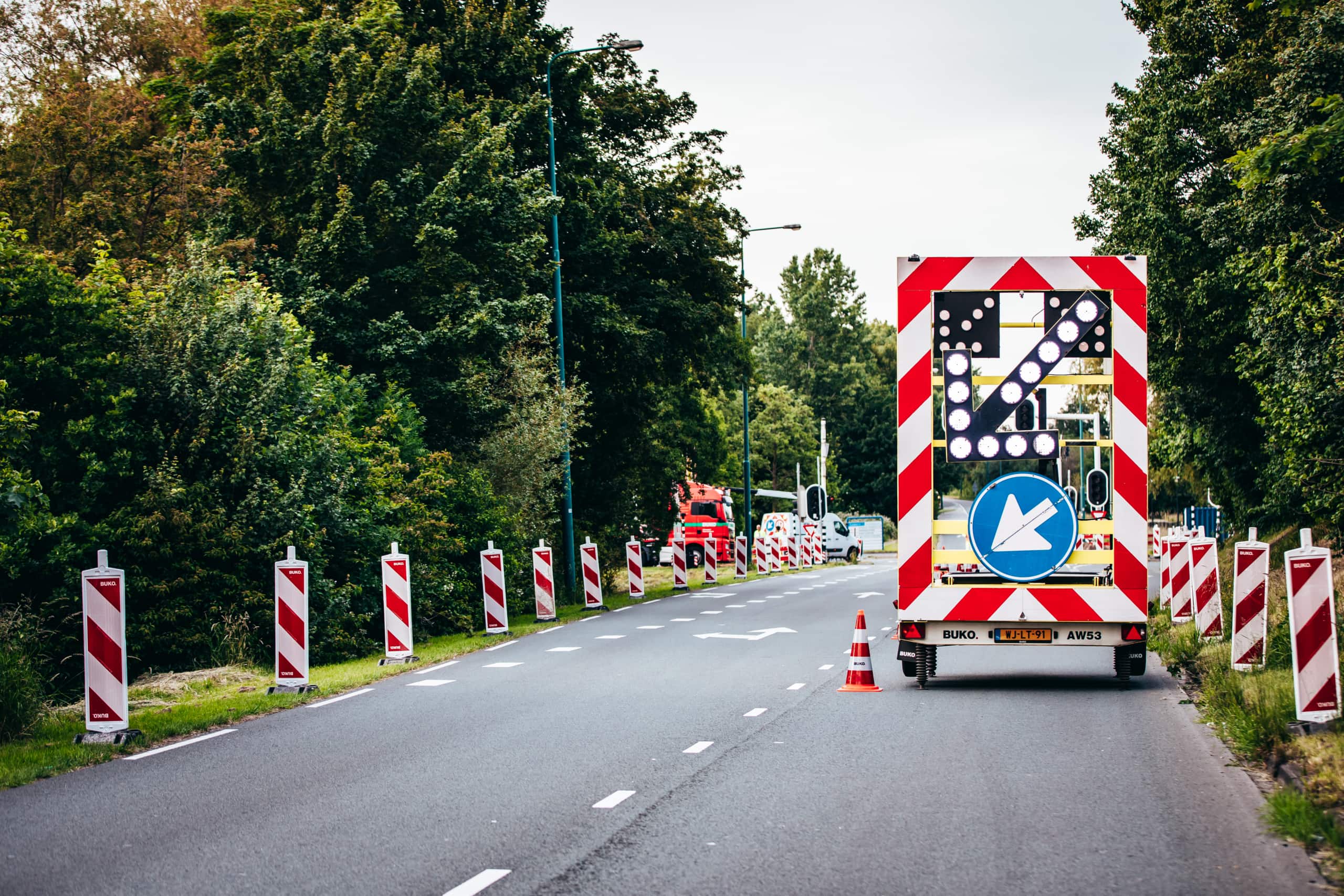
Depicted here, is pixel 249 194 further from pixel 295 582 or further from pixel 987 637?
pixel 987 637

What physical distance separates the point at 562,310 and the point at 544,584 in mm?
8267

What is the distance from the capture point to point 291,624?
1393 centimetres

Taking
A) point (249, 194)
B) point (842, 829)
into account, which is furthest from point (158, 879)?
point (249, 194)

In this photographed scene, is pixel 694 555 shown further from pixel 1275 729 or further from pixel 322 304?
pixel 1275 729

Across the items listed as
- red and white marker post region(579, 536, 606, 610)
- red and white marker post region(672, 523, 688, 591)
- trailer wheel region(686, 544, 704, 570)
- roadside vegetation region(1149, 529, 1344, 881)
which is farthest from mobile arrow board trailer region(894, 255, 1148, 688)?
trailer wheel region(686, 544, 704, 570)

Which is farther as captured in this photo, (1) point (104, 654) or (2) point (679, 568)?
(2) point (679, 568)

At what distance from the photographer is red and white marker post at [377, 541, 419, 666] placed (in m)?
16.8

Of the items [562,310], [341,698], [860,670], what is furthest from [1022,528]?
[562,310]

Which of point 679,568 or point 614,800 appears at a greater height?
point 614,800

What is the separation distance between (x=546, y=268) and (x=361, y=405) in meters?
7.90

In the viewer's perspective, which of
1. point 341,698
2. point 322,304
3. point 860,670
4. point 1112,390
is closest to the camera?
point 1112,390

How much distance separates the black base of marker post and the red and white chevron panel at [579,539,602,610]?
15.9m

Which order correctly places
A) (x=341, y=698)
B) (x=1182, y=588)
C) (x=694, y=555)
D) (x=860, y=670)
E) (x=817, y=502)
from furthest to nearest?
1. (x=694, y=555)
2. (x=817, y=502)
3. (x=1182, y=588)
4. (x=341, y=698)
5. (x=860, y=670)

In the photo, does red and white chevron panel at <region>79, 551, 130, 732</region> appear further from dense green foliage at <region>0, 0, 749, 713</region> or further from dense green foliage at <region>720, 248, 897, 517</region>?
dense green foliage at <region>720, 248, 897, 517</region>
